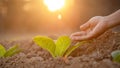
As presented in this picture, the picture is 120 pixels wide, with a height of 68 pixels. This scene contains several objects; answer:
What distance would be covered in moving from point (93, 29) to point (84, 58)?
1.54 ft

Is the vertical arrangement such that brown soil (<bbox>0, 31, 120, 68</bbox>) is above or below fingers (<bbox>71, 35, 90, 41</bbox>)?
below

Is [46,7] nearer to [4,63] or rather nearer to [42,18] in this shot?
[42,18]

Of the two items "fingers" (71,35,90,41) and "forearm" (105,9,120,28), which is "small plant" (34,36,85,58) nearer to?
"fingers" (71,35,90,41)

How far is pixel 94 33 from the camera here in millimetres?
1956

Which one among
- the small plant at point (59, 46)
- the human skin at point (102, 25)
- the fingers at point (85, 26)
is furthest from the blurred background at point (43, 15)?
the small plant at point (59, 46)

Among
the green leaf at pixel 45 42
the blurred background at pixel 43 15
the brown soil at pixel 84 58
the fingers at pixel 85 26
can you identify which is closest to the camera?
the brown soil at pixel 84 58

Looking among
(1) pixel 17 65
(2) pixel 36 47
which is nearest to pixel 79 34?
(2) pixel 36 47

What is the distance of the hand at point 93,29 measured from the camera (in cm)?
196

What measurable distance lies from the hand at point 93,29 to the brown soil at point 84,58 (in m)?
0.05

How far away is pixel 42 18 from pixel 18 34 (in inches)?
25.4

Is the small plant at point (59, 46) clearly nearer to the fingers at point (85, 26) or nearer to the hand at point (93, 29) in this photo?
the hand at point (93, 29)

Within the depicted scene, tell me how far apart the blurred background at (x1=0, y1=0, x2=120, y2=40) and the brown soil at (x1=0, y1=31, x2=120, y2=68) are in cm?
243

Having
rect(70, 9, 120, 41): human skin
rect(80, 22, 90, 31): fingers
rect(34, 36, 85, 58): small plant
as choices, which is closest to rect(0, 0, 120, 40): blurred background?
rect(80, 22, 90, 31): fingers

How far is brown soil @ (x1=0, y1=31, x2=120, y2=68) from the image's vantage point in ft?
4.89
